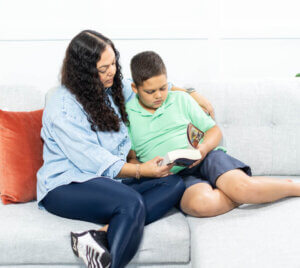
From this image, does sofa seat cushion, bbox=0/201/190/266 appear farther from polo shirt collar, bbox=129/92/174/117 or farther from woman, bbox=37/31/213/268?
polo shirt collar, bbox=129/92/174/117

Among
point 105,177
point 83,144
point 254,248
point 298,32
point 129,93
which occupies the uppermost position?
point 298,32

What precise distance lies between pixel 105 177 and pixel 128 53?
1037 mm

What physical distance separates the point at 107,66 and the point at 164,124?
14.8 inches

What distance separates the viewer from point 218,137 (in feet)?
5.80

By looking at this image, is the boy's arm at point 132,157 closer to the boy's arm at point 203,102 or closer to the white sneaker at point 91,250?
the boy's arm at point 203,102

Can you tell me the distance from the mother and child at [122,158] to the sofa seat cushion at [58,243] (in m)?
0.06

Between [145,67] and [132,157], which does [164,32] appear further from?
[132,157]

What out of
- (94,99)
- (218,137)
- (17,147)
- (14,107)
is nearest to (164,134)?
(218,137)

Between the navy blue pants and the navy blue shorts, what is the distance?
0.44 feet

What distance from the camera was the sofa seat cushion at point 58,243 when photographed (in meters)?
1.39

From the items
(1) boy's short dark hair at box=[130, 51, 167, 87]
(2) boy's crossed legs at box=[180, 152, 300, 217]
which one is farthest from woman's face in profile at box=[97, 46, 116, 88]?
(2) boy's crossed legs at box=[180, 152, 300, 217]

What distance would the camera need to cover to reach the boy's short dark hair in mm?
1651

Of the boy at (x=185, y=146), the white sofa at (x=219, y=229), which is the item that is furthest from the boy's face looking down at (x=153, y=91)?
the white sofa at (x=219, y=229)

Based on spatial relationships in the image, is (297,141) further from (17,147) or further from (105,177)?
(17,147)
